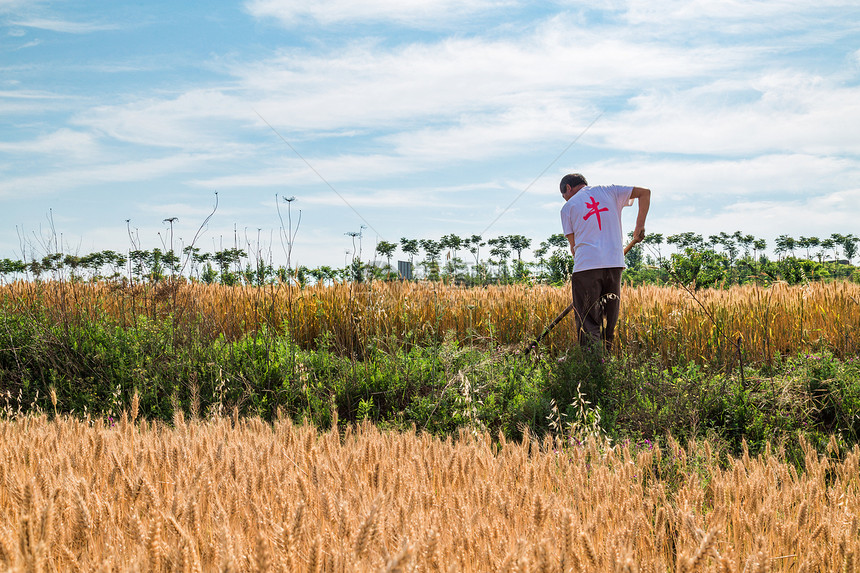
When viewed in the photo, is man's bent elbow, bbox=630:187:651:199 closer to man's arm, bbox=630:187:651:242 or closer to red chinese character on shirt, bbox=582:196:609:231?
man's arm, bbox=630:187:651:242

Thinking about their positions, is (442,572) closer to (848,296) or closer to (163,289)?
(163,289)

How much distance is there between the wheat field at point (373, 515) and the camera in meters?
1.49

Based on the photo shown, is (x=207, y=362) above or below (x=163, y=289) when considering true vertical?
below

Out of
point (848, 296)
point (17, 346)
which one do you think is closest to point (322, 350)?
point (17, 346)

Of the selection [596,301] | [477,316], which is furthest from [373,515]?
[477,316]

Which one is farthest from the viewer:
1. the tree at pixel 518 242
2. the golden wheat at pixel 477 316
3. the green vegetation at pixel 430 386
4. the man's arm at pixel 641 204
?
the tree at pixel 518 242

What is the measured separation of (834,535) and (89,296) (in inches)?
352

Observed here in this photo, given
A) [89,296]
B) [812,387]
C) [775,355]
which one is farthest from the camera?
[89,296]

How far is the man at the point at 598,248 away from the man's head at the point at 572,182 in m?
0.09

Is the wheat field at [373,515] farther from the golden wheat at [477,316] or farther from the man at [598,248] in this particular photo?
the golden wheat at [477,316]

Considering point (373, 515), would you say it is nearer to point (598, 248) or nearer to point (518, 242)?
point (598, 248)

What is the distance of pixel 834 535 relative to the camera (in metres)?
1.97

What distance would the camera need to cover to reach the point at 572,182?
6840 mm

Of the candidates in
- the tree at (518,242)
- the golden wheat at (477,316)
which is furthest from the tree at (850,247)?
the golden wheat at (477,316)
